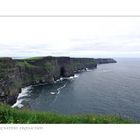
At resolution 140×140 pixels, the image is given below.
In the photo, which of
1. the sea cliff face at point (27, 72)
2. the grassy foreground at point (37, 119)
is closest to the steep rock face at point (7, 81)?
the sea cliff face at point (27, 72)

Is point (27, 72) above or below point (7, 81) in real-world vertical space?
above

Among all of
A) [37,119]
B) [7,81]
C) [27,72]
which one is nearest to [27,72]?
[27,72]

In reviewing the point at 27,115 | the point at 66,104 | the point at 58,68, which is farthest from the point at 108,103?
the point at 58,68

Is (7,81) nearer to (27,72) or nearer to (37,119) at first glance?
(27,72)

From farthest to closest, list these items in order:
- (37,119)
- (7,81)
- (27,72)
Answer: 1. (27,72)
2. (7,81)
3. (37,119)

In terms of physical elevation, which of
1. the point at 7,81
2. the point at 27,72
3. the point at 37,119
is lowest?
the point at 7,81

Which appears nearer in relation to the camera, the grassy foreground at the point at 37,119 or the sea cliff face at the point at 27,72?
the grassy foreground at the point at 37,119

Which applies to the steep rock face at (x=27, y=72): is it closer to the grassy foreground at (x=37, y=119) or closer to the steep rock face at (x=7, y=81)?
the steep rock face at (x=7, y=81)

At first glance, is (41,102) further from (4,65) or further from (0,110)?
(0,110)

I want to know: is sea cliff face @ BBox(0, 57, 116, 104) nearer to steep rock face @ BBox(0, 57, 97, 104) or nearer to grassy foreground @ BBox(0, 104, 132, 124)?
steep rock face @ BBox(0, 57, 97, 104)
